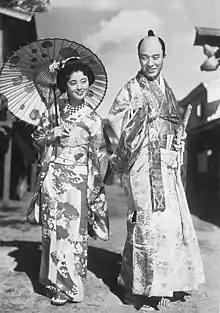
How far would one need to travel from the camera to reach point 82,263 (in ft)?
9.48

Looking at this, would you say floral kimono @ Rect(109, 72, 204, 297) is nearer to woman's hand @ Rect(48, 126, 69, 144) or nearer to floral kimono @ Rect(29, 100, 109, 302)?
floral kimono @ Rect(29, 100, 109, 302)

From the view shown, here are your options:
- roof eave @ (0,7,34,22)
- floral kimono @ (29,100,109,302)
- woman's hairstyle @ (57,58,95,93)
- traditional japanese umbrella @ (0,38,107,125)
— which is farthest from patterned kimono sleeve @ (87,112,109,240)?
roof eave @ (0,7,34,22)

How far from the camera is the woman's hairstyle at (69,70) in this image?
2.86 metres

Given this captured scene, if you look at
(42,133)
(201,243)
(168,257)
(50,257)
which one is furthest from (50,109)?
(201,243)

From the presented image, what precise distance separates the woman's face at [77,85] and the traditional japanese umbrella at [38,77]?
214mm

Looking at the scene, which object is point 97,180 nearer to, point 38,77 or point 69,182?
point 69,182

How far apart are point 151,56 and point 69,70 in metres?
0.59

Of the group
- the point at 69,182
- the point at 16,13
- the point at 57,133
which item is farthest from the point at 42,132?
the point at 16,13

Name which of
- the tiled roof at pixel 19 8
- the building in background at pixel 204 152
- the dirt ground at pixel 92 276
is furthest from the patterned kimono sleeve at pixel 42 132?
the building in background at pixel 204 152

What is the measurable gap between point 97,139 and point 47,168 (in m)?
0.42

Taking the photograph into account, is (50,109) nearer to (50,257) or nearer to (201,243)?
(50,257)

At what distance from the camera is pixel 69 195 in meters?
2.85

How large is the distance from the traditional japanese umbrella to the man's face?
410 millimetres

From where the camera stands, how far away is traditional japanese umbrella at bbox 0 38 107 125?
10.1ft
